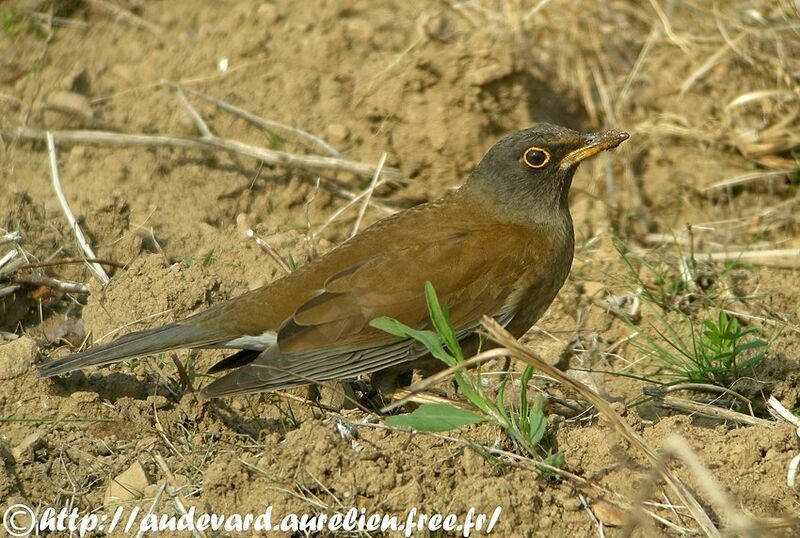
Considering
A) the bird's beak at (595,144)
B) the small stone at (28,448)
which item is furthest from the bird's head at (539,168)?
the small stone at (28,448)

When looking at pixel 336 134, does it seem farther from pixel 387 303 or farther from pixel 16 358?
pixel 16 358

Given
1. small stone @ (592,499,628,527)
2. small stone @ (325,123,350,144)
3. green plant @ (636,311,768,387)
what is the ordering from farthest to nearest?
small stone @ (325,123,350,144), green plant @ (636,311,768,387), small stone @ (592,499,628,527)

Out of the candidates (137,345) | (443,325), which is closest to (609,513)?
(443,325)

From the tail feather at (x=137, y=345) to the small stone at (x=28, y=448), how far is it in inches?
13.2

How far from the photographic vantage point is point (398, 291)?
550 cm

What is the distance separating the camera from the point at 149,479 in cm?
496

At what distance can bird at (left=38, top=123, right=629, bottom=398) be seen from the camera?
538cm

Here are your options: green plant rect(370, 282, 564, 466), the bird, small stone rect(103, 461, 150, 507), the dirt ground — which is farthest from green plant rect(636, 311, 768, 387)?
small stone rect(103, 461, 150, 507)

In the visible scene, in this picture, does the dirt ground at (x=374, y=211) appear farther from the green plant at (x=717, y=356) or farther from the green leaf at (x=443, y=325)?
the green leaf at (x=443, y=325)

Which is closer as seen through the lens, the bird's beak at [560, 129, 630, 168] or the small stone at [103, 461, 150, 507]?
the small stone at [103, 461, 150, 507]

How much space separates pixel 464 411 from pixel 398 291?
1183 mm

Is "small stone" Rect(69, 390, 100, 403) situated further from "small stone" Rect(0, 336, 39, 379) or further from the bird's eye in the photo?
the bird's eye

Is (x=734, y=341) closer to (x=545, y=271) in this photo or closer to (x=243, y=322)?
(x=545, y=271)

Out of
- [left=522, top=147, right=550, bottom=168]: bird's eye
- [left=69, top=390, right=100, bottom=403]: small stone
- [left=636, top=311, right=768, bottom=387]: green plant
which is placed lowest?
[left=636, top=311, right=768, bottom=387]: green plant
